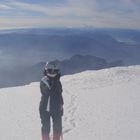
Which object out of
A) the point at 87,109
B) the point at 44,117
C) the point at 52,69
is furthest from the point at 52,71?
the point at 87,109

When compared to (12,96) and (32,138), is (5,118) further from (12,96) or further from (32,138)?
(12,96)

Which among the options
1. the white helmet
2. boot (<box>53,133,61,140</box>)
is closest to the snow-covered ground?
boot (<box>53,133,61,140</box>)

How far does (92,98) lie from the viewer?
19422mm

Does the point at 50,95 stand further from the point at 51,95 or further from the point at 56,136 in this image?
the point at 56,136

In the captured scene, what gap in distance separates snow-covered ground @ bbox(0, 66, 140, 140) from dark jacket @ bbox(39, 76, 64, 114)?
2.03m

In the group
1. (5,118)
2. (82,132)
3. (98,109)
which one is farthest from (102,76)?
(82,132)

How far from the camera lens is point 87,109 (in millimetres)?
16578

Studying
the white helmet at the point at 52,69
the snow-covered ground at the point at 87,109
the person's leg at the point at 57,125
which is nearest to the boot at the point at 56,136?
the person's leg at the point at 57,125

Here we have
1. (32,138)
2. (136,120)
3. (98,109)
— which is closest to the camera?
(32,138)

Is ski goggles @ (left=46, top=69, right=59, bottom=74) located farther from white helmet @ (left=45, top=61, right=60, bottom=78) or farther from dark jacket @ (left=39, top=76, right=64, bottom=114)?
dark jacket @ (left=39, top=76, right=64, bottom=114)

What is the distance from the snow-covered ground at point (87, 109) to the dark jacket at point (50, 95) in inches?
79.9

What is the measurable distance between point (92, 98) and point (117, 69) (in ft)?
30.8

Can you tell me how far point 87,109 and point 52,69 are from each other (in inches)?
275

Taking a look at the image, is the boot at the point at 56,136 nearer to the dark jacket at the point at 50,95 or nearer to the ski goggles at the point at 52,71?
the dark jacket at the point at 50,95
